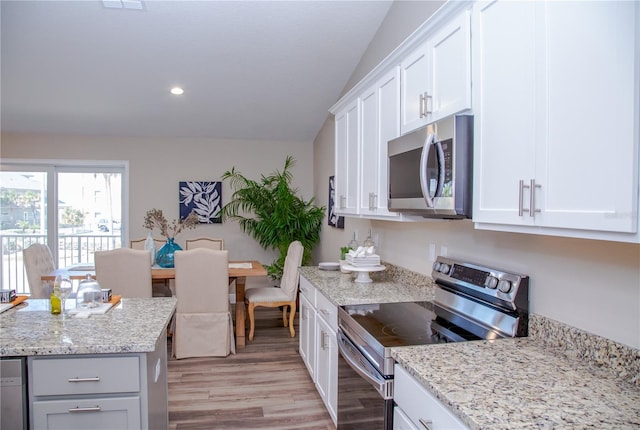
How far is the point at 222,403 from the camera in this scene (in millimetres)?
3049

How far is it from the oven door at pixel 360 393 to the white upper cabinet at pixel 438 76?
45.7 inches

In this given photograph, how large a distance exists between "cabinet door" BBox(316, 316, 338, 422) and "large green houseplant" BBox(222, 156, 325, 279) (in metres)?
2.60

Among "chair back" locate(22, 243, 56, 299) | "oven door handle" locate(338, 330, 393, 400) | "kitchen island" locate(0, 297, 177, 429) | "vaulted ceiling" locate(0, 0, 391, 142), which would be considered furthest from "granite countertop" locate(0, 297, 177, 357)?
"vaulted ceiling" locate(0, 0, 391, 142)

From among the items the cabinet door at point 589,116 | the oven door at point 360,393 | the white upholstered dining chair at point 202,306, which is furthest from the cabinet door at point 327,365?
the cabinet door at point 589,116

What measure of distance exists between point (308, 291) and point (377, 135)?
4.47 feet

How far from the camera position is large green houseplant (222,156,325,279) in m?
5.58

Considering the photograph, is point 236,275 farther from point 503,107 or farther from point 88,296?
point 503,107

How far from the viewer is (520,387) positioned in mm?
1285

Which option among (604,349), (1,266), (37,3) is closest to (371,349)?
(604,349)

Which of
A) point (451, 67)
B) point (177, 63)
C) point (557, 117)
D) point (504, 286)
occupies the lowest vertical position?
point (504, 286)

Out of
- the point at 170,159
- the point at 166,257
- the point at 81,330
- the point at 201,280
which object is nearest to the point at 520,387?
the point at 81,330

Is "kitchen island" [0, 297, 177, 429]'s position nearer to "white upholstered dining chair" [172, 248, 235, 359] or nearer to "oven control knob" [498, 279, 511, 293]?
"oven control knob" [498, 279, 511, 293]

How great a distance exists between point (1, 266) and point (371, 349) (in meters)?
5.83

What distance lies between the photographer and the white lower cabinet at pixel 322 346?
8.36ft
